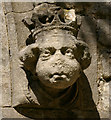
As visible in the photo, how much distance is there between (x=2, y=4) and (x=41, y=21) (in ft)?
1.23

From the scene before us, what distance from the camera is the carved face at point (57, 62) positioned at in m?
2.34

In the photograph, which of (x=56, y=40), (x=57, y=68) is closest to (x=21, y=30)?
(x=56, y=40)

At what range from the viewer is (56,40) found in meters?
2.40

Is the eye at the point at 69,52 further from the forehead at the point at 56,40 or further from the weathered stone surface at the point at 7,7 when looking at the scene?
the weathered stone surface at the point at 7,7

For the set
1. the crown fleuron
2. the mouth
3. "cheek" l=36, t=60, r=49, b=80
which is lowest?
the mouth

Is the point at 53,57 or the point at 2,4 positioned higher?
the point at 2,4

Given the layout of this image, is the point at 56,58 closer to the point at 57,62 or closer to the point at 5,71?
the point at 57,62

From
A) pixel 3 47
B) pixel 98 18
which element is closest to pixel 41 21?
pixel 3 47

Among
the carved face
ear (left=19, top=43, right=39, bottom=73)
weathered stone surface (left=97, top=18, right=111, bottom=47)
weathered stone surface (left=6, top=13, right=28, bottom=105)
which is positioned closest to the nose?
the carved face

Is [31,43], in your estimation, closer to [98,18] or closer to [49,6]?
[49,6]

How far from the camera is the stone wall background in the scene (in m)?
2.58

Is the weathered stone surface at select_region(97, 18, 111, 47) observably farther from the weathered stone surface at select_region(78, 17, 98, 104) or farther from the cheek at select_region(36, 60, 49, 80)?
the cheek at select_region(36, 60, 49, 80)

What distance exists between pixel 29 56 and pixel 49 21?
22cm

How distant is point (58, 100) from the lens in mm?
2533
